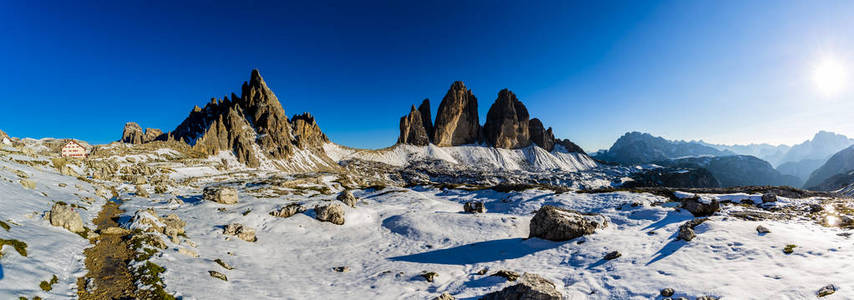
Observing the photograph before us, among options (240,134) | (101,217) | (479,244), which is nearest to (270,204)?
(101,217)

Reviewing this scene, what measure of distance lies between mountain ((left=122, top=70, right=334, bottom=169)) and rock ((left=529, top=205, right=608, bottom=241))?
157 m

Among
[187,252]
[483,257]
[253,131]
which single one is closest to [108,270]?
[187,252]

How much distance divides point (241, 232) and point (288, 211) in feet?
20.6

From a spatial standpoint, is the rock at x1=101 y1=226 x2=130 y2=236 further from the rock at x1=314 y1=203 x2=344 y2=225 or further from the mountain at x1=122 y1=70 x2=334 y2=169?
the mountain at x1=122 y1=70 x2=334 y2=169

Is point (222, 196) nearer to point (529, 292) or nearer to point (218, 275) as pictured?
point (218, 275)

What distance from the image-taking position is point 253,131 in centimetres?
17038

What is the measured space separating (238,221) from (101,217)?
A: 33.0ft

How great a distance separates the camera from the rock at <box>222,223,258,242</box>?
2413 cm

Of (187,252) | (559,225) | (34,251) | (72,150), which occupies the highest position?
(72,150)

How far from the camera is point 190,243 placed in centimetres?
2028

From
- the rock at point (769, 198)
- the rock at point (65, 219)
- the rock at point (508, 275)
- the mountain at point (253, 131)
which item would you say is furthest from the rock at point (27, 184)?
the mountain at point (253, 131)

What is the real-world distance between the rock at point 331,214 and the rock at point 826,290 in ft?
99.4

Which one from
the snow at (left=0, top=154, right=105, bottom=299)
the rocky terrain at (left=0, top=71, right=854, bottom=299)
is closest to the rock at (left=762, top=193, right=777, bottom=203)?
the rocky terrain at (left=0, top=71, right=854, bottom=299)

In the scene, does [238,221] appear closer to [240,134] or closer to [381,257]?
[381,257]
